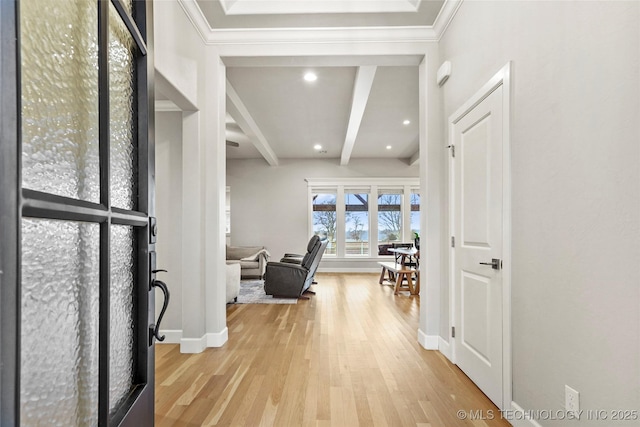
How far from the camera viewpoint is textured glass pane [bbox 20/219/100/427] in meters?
0.56

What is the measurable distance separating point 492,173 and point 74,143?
7.13 ft

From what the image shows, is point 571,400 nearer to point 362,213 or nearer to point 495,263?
point 495,263

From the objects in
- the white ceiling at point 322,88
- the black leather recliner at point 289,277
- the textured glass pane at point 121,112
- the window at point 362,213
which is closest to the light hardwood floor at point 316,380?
the black leather recliner at point 289,277

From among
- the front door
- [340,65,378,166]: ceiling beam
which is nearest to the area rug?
[340,65,378,166]: ceiling beam

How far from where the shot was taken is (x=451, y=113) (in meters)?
2.86

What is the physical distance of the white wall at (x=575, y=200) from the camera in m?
1.19

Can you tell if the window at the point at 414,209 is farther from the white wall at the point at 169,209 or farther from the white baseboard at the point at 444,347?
the white wall at the point at 169,209

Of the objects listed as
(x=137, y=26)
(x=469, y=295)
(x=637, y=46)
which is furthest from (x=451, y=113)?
(x=137, y=26)

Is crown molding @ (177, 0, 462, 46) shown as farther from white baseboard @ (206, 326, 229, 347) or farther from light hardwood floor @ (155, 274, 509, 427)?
light hardwood floor @ (155, 274, 509, 427)

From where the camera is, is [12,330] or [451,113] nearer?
[12,330]

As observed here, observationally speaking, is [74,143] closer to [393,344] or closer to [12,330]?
[12,330]

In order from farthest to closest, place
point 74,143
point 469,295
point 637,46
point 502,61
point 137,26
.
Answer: point 469,295 → point 502,61 → point 637,46 → point 137,26 → point 74,143

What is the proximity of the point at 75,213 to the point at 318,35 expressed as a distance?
3060 mm

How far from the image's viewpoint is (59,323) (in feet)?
2.10
